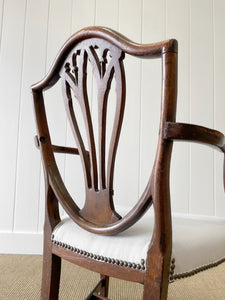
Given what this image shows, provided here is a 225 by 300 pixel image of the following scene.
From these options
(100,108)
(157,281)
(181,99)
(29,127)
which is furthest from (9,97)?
(157,281)

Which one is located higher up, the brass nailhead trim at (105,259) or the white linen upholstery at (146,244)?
the white linen upholstery at (146,244)

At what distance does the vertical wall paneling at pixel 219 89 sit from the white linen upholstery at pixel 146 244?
1279 mm

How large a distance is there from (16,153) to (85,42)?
145 cm

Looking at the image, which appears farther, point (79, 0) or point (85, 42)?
point (79, 0)

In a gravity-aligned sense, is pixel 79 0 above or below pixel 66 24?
above

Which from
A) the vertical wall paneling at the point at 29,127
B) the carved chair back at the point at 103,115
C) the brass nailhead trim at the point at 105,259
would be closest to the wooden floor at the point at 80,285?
the vertical wall paneling at the point at 29,127

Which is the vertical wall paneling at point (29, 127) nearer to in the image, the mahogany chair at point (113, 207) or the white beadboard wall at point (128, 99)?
the white beadboard wall at point (128, 99)

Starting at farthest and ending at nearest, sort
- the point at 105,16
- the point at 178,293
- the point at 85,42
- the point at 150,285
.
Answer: the point at 105,16 → the point at 178,293 → the point at 85,42 → the point at 150,285

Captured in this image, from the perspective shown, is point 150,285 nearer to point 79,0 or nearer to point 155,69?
point 155,69

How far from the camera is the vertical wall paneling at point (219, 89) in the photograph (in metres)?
2.00

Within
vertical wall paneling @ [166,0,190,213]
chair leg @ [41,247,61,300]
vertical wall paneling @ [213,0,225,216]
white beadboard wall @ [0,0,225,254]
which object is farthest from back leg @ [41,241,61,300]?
vertical wall paneling @ [213,0,225,216]

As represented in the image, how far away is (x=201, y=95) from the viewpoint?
2.07 metres

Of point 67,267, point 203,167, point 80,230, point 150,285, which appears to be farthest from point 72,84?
point 203,167

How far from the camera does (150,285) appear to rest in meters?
0.57
